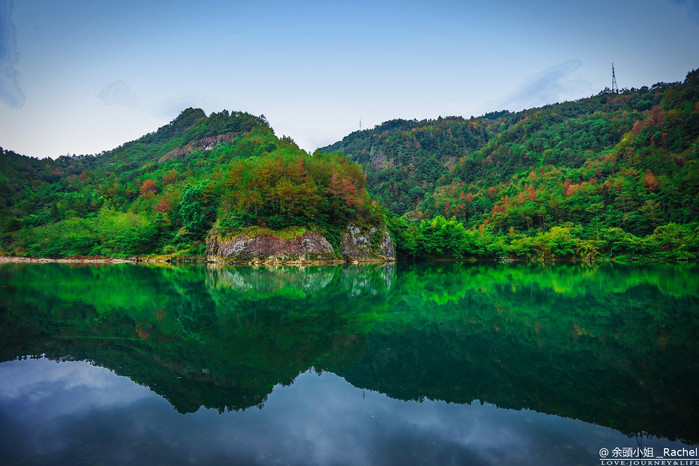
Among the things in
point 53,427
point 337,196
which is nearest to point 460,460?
point 53,427

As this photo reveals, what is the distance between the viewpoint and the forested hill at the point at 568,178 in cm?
5722

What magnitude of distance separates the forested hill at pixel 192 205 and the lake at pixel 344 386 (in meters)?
34.0

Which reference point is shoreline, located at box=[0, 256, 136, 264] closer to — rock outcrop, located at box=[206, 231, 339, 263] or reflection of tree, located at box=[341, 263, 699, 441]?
rock outcrop, located at box=[206, 231, 339, 263]

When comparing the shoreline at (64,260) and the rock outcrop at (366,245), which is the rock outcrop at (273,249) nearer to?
the rock outcrop at (366,245)

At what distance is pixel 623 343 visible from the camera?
8820 millimetres

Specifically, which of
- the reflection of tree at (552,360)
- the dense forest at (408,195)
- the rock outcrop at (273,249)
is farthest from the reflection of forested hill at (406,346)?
the dense forest at (408,195)

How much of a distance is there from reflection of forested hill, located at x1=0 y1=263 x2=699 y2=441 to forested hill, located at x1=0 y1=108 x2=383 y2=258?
101ft

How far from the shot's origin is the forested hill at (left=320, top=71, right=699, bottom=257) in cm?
5722

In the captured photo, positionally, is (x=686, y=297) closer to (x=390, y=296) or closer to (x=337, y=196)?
(x=390, y=296)

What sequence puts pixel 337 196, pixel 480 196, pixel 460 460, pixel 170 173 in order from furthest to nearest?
1. pixel 480 196
2. pixel 170 173
3. pixel 337 196
4. pixel 460 460

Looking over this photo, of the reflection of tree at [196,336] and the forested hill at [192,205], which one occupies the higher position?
the forested hill at [192,205]

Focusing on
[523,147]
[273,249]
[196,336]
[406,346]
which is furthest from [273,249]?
[523,147]

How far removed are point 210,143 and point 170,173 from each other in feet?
100

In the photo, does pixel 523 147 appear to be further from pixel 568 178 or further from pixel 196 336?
pixel 196 336
